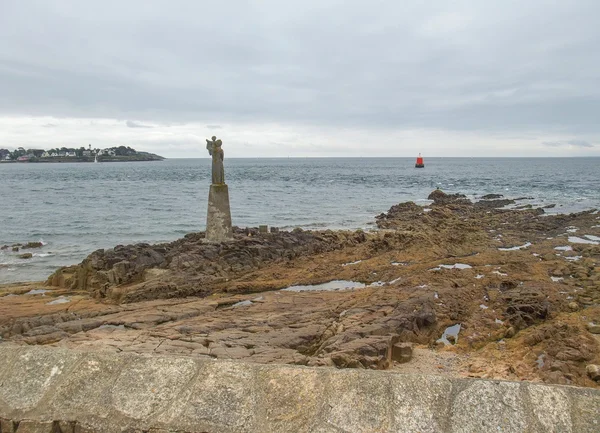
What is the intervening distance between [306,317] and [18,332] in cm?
606

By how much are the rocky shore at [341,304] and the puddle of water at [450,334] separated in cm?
5

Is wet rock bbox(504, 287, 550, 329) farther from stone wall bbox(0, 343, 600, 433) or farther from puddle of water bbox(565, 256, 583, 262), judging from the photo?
stone wall bbox(0, 343, 600, 433)

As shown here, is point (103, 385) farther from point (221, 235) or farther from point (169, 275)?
point (221, 235)

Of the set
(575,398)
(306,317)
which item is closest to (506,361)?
(306,317)

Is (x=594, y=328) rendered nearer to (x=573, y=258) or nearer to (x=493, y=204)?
(x=573, y=258)

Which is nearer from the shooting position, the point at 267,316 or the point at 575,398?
the point at 575,398

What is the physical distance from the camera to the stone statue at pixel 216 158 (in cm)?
1709

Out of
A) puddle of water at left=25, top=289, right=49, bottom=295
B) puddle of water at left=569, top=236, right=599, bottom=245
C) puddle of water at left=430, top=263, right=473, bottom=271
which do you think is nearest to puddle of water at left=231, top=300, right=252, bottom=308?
puddle of water at left=25, top=289, right=49, bottom=295

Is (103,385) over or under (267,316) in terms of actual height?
over

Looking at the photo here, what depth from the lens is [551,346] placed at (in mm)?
8344

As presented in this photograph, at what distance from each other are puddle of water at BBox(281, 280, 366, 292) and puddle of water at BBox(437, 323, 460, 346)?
3775 millimetres

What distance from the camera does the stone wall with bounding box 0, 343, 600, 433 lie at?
2191mm

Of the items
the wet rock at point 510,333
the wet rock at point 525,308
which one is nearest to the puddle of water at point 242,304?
the wet rock at point 510,333

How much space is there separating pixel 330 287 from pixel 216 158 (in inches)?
265
